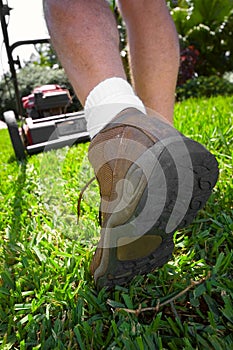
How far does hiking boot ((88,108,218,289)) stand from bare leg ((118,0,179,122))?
0.39 m

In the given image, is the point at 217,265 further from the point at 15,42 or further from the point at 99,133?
the point at 15,42

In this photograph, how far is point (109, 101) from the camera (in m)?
0.97

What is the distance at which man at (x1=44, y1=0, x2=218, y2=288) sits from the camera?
2.64 ft

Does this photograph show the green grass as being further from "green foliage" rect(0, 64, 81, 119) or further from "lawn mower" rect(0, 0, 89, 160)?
"green foliage" rect(0, 64, 81, 119)

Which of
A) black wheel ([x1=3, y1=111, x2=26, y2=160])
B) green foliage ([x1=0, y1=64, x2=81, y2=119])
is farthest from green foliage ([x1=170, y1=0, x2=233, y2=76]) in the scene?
black wheel ([x1=3, y1=111, x2=26, y2=160])

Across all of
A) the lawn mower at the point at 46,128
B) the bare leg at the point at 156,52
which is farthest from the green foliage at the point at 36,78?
the bare leg at the point at 156,52

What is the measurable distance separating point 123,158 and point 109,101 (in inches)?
6.8

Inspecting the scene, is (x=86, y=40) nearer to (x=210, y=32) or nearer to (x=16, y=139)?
(x=16, y=139)

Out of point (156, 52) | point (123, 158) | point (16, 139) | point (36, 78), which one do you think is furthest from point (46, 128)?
point (36, 78)

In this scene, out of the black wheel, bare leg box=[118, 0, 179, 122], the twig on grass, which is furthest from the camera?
the black wheel

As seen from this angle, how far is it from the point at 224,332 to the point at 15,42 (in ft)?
9.30

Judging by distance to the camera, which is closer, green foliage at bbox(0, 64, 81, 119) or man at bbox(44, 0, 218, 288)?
man at bbox(44, 0, 218, 288)

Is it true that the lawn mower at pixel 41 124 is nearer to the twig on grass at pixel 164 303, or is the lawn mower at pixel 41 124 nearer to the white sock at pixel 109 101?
the white sock at pixel 109 101

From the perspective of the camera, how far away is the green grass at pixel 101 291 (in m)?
0.85
